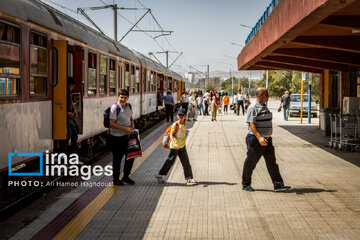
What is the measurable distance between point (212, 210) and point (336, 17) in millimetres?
4894

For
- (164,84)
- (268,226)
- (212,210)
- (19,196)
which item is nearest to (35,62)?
(19,196)

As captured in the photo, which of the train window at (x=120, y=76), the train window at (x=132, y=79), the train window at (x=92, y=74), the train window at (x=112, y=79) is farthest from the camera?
the train window at (x=132, y=79)

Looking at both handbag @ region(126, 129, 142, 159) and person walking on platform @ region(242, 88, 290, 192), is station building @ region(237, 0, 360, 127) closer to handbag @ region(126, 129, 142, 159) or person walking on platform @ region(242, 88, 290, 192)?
person walking on platform @ region(242, 88, 290, 192)

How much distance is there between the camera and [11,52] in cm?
676

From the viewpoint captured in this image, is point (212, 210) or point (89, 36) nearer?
point (212, 210)

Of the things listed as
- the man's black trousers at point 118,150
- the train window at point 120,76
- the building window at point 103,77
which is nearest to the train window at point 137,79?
the train window at point 120,76

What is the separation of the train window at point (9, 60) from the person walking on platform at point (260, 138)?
3.61 metres

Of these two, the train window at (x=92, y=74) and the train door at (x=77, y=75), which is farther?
the train window at (x=92, y=74)

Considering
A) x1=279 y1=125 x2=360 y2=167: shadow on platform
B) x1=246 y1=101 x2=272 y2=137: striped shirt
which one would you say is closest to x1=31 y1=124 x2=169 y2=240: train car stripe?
x1=246 y1=101 x2=272 y2=137: striped shirt

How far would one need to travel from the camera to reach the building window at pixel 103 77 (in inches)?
489

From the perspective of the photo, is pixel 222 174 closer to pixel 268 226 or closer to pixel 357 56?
pixel 268 226

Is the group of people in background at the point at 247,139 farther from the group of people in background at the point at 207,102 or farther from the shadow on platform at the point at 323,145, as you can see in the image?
the group of people in background at the point at 207,102

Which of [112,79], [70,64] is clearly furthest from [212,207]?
[112,79]

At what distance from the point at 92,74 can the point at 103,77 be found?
1.24m
